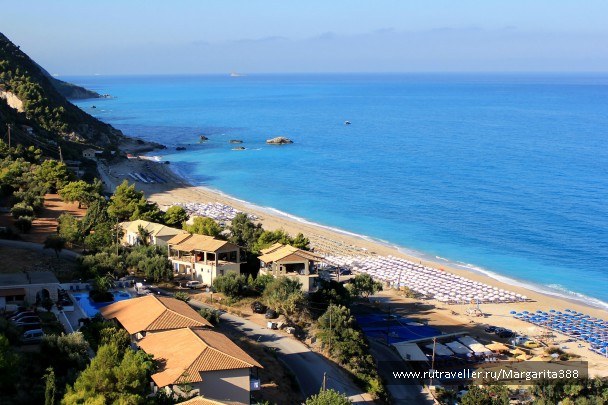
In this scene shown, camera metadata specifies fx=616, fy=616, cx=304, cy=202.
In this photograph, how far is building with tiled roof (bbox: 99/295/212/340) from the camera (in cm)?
1683

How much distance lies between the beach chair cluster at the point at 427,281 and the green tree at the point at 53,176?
17.8m

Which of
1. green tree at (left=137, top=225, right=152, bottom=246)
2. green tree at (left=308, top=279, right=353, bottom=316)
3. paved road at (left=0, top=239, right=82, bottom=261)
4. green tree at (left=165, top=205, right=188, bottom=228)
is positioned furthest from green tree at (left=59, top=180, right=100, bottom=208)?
green tree at (left=308, top=279, right=353, bottom=316)

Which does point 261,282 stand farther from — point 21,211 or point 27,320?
point 21,211

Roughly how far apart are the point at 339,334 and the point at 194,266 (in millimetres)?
8452

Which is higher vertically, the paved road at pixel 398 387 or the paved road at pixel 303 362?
the paved road at pixel 303 362

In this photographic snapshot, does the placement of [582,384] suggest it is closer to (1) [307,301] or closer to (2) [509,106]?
(1) [307,301]

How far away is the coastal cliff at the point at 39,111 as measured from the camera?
61.2 m

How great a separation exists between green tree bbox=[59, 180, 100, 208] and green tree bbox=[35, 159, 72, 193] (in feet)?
4.35

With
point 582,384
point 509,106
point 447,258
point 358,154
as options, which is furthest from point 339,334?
point 509,106

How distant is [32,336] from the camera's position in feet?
52.7

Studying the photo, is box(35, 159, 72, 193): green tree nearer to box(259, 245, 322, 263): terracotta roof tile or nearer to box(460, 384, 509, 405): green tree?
box(259, 245, 322, 263): terracotta roof tile

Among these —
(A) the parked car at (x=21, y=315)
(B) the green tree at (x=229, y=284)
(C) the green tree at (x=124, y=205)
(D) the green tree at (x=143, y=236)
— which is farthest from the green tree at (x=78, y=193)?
(A) the parked car at (x=21, y=315)

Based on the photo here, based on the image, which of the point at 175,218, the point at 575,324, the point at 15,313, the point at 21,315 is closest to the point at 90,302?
the point at 15,313

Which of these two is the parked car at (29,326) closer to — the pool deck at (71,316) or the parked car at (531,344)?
the pool deck at (71,316)
